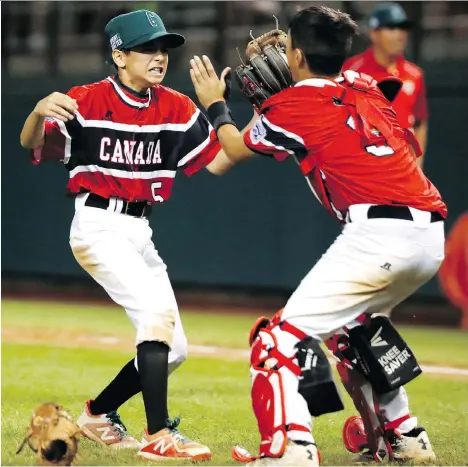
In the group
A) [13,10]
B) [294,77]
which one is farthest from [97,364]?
[13,10]

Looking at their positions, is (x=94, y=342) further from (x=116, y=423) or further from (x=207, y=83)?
(x=207, y=83)

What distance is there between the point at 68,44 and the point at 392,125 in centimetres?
1097

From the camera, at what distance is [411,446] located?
17.9ft

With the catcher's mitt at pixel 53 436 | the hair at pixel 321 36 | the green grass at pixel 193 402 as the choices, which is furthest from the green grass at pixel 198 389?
the hair at pixel 321 36

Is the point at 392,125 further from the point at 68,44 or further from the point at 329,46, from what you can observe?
the point at 68,44

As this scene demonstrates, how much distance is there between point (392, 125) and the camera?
5.24m

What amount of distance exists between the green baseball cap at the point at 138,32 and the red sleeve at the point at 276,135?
0.92 metres

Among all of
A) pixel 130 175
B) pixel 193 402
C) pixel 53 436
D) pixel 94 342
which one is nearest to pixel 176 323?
pixel 130 175

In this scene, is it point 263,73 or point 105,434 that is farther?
point 105,434

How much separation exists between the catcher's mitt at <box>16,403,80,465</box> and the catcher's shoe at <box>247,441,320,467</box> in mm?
916

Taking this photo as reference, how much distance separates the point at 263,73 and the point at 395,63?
5.14m

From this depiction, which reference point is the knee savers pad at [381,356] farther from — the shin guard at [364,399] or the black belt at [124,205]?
the black belt at [124,205]

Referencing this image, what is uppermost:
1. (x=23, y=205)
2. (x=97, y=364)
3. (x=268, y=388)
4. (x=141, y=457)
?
(x=268, y=388)

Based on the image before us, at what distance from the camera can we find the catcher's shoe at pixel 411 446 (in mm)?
5445
